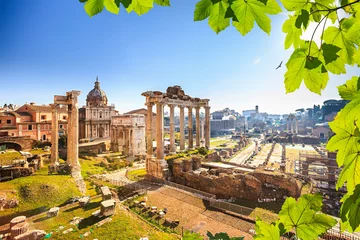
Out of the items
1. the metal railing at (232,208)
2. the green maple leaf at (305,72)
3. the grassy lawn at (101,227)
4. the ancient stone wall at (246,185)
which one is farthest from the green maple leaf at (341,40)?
the ancient stone wall at (246,185)

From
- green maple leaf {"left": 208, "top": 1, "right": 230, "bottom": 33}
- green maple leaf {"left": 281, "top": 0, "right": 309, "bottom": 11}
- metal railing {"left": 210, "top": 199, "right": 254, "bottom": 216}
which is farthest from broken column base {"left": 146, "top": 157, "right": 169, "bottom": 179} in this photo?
green maple leaf {"left": 281, "top": 0, "right": 309, "bottom": 11}

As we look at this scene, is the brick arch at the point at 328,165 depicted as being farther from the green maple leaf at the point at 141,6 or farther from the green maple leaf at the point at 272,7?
the green maple leaf at the point at 141,6

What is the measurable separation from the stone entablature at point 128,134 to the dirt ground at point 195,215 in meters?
23.9

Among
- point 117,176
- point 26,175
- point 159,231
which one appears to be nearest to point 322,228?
point 159,231

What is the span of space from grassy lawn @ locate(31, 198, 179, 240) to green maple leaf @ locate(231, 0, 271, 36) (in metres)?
11.5

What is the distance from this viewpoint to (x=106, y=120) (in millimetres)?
55094

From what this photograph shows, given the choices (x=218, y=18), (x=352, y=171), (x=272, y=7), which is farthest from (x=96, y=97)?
(x=352, y=171)

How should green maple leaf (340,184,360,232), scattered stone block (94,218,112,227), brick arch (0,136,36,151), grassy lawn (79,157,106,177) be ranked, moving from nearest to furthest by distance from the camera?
green maple leaf (340,184,360,232)
scattered stone block (94,218,112,227)
grassy lawn (79,157,106,177)
brick arch (0,136,36,151)

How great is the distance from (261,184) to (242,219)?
5.33 meters

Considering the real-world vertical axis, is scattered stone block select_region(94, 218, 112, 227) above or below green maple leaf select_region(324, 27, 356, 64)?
below

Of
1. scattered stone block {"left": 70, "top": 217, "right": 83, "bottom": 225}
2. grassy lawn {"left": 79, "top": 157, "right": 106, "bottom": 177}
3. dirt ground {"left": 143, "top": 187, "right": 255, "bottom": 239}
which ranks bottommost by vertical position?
dirt ground {"left": 143, "top": 187, "right": 255, "bottom": 239}

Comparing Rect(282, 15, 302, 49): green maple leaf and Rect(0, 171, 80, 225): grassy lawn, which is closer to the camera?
Rect(282, 15, 302, 49): green maple leaf

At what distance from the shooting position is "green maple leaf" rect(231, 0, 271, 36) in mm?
1152

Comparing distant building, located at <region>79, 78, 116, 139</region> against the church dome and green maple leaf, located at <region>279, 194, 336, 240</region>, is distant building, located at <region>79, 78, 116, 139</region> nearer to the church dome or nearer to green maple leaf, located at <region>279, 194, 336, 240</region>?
the church dome
